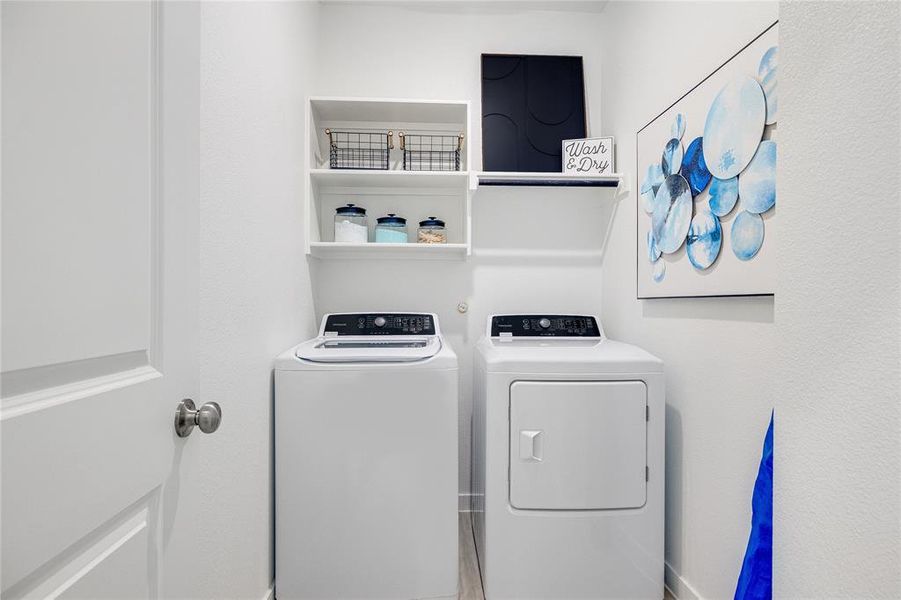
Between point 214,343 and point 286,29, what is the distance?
4.41ft

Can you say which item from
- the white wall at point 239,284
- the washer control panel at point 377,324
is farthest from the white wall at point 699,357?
the white wall at point 239,284

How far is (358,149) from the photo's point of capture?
2.41 metres

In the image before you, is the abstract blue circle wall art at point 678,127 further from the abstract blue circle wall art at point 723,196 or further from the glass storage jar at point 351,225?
the glass storage jar at point 351,225

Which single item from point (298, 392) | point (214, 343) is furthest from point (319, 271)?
point (214, 343)

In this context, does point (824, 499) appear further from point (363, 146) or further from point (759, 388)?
point (363, 146)

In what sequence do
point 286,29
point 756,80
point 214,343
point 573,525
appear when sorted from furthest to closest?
point 286,29, point 573,525, point 756,80, point 214,343

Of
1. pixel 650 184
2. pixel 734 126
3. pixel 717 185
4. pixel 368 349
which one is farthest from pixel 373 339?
pixel 734 126

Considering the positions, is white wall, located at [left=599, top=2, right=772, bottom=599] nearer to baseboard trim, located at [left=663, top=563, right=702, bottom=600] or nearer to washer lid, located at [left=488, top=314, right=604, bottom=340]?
baseboard trim, located at [left=663, top=563, right=702, bottom=600]

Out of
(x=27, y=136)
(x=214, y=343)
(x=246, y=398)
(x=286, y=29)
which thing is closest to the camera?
(x=27, y=136)

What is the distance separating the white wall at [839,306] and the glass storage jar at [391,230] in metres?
1.81

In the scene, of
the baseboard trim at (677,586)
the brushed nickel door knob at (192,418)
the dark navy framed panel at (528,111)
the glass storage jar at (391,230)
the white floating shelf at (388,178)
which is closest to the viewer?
the brushed nickel door knob at (192,418)

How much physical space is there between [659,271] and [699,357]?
396 millimetres

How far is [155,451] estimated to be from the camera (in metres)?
0.69

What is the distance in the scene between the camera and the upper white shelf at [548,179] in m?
2.31
